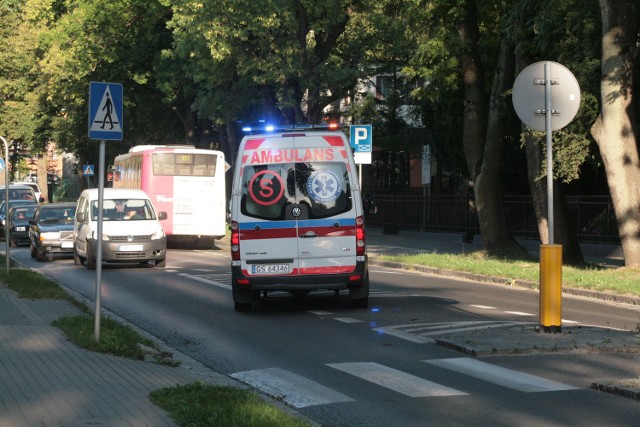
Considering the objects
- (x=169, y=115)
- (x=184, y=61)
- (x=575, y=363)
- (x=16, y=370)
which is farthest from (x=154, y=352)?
(x=169, y=115)

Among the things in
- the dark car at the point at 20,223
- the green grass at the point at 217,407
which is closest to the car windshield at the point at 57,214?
the dark car at the point at 20,223

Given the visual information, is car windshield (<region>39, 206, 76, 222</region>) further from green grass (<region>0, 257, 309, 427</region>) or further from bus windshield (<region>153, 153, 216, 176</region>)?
green grass (<region>0, 257, 309, 427</region>)

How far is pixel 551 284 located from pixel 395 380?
130 inches

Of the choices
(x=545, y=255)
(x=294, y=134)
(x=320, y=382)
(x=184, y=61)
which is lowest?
(x=320, y=382)

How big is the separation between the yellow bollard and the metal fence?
1472 centimetres

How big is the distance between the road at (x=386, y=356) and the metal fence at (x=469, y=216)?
1001 centimetres

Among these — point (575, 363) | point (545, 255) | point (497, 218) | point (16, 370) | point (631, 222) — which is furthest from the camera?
point (497, 218)

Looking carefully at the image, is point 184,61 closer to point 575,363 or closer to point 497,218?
point 497,218

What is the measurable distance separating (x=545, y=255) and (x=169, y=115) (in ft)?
157

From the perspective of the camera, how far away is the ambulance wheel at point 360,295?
17.0 meters

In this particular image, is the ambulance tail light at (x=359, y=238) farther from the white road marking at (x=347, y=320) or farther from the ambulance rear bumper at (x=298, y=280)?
the white road marking at (x=347, y=320)

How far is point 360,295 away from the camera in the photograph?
56.1ft

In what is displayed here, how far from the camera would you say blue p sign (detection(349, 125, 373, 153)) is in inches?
1184

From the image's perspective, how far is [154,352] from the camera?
11.7 meters
